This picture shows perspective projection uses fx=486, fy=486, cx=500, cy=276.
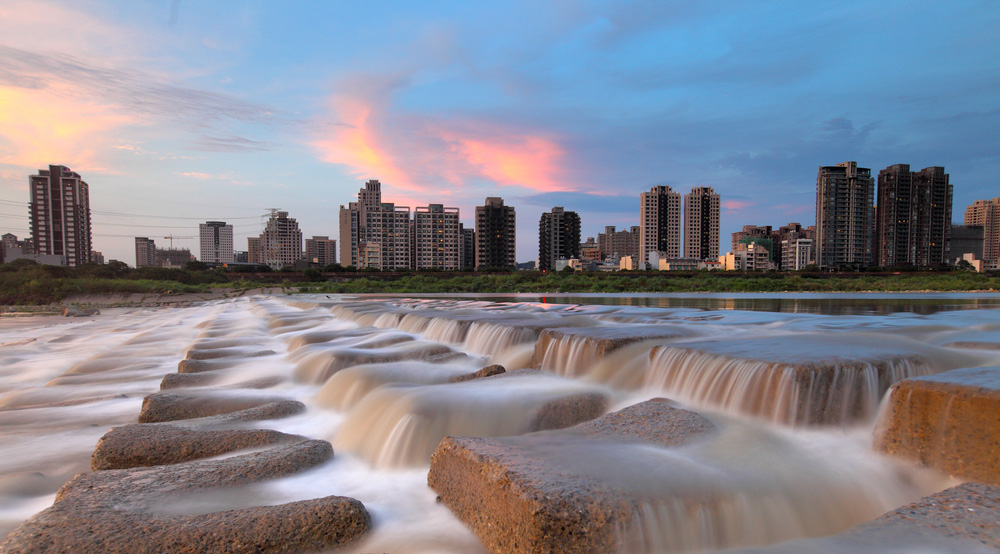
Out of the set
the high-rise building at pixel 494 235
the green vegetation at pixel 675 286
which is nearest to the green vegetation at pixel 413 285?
the green vegetation at pixel 675 286

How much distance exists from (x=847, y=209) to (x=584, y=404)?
152336 mm

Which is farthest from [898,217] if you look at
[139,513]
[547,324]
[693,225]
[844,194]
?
[139,513]

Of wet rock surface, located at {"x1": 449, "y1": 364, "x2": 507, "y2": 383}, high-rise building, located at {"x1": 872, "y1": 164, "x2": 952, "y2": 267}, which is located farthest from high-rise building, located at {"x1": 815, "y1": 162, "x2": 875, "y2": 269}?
wet rock surface, located at {"x1": 449, "y1": 364, "x2": 507, "y2": 383}

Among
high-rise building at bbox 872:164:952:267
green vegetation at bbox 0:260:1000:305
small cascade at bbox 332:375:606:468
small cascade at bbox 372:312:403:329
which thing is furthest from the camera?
high-rise building at bbox 872:164:952:267

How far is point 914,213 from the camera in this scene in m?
123

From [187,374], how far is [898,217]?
157785 mm

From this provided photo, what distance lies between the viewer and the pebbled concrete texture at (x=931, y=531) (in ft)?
7.88

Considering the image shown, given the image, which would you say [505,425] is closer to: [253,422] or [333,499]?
[333,499]

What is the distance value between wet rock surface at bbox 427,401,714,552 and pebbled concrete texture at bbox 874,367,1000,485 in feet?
5.47

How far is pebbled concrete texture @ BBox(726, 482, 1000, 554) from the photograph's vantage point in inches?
94.5

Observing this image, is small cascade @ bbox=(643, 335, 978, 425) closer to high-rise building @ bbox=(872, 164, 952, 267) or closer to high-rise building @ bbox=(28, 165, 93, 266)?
high-rise building @ bbox=(28, 165, 93, 266)

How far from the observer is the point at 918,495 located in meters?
3.45

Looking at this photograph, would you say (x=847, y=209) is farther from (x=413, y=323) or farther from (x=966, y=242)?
(x=413, y=323)

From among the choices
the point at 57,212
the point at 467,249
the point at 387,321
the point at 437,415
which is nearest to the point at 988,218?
the point at 467,249
